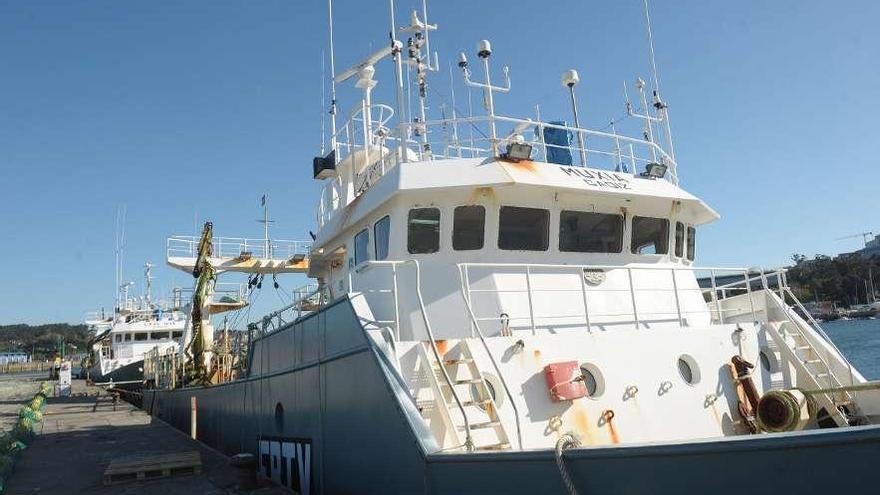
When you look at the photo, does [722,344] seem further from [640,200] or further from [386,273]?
[386,273]

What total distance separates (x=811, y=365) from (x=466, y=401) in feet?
15.2

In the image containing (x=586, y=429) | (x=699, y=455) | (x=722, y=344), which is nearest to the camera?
(x=699, y=455)

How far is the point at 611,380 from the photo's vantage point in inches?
246

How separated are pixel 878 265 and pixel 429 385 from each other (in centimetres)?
11349

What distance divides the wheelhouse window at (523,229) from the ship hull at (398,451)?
240 centimetres

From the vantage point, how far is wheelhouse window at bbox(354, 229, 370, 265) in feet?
29.1

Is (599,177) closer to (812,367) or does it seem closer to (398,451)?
(812,367)

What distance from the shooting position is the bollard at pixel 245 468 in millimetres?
10156

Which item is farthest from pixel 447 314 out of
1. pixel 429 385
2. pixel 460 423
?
pixel 460 423

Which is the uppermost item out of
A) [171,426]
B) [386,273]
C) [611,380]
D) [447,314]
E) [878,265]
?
[878,265]

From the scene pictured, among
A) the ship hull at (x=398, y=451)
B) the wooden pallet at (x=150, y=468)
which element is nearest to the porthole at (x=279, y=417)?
the ship hull at (x=398, y=451)

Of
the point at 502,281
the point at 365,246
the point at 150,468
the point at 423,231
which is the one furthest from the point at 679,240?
the point at 150,468

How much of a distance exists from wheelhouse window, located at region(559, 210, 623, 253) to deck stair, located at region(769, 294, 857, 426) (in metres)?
2.23

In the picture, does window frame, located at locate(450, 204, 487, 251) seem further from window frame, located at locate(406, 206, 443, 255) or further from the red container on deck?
the red container on deck
